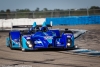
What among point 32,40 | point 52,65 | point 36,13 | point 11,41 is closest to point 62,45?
point 32,40

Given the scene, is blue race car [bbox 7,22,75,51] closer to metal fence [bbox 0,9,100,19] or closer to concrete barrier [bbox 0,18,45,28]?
concrete barrier [bbox 0,18,45,28]

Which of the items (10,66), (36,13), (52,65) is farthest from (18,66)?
(36,13)

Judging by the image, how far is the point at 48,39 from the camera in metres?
14.0

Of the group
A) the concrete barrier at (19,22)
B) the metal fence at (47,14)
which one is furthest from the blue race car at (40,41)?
the metal fence at (47,14)

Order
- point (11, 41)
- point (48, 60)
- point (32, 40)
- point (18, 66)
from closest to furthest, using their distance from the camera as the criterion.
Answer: point (18, 66)
point (48, 60)
point (32, 40)
point (11, 41)

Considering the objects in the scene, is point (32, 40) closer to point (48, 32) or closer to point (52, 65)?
point (48, 32)

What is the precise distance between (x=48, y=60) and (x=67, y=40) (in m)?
3.42

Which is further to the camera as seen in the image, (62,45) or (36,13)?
(36,13)

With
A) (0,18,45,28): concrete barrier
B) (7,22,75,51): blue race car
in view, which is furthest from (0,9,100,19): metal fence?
(7,22,75,51): blue race car

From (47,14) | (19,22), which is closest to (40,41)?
(19,22)

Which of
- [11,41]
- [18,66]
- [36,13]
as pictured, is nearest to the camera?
[18,66]

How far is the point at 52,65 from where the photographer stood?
966 cm

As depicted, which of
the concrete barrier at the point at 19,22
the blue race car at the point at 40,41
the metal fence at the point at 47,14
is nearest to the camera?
the blue race car at the point at 40,41

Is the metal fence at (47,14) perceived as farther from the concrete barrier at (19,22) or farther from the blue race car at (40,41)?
the blue race car at (40,41)
